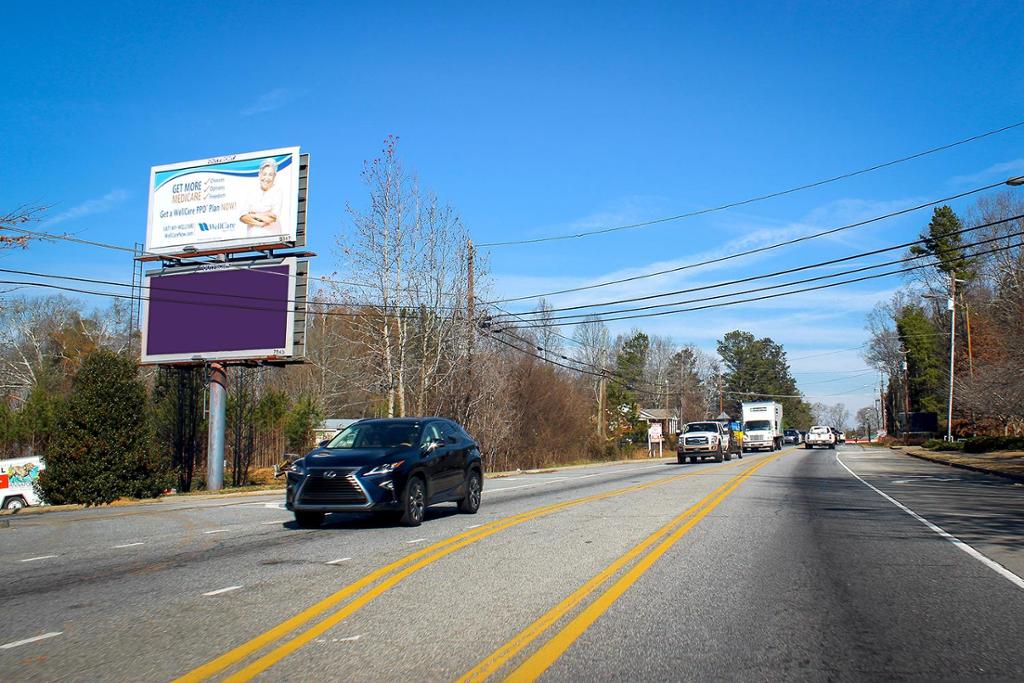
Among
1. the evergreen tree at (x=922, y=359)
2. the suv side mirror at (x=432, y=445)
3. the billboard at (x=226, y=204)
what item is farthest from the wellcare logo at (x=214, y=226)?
the evergreen tree at (x=922, y=359)

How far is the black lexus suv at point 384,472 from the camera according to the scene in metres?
11.9

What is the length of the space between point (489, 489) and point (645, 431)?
174 ft

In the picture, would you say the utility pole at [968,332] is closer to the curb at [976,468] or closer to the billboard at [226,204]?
the curb at [976,468]

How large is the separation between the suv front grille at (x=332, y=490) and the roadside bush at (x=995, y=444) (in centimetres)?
3906

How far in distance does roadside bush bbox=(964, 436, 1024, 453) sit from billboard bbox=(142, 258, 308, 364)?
1354 inches

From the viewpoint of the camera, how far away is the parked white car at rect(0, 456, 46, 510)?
23609mm

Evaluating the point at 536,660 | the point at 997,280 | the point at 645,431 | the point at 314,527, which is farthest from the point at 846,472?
the point at 645,431

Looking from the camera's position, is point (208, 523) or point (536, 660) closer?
point (536, 660)

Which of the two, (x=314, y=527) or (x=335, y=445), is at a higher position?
(x=335, y=445)

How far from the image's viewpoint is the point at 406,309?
3484cm

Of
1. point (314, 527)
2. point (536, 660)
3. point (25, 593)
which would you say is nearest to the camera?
point (536, 660)

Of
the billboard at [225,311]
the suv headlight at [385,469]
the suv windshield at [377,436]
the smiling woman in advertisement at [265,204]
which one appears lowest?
the suv headlight at [385,469]

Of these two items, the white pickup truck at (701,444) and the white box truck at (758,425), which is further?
the white box truck at (758,425)

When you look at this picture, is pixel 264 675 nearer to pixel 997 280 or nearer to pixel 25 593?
pixel 25 593
